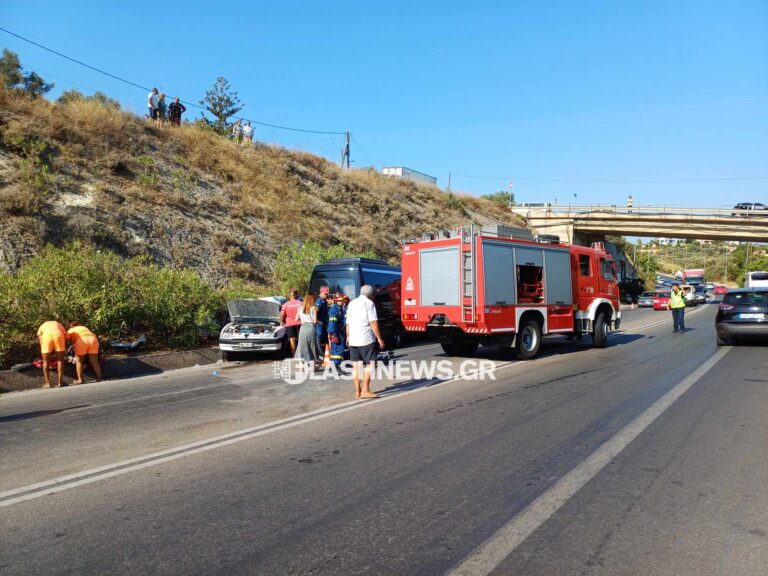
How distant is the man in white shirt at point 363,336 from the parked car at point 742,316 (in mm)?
10520

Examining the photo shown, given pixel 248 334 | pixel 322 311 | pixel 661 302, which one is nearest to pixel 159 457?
pixel 322 311

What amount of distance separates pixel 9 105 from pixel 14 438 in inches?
767

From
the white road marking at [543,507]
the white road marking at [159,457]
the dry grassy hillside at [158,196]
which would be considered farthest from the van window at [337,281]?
the white road marking at [543,507]

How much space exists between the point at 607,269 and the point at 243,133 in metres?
23.2

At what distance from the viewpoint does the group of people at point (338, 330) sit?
8.05 meters

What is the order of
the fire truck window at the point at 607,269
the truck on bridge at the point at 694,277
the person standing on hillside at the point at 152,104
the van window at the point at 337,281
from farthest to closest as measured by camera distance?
1. the truck on bridge at the point at 694,277
2. the person standing on hillside at the point at 152,104
3. the fire truck window at the point at 607,269
4. the van window at the point at 337,281

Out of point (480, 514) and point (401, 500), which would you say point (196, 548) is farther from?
point (480, 514)

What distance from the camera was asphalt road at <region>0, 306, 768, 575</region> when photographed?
11.0 feet

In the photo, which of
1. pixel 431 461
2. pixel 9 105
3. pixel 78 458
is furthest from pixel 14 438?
pixel 9 105

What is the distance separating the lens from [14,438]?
6273 millimetres

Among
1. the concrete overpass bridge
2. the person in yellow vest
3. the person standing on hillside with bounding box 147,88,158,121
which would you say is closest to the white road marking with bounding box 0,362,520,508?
the person in yellow vest

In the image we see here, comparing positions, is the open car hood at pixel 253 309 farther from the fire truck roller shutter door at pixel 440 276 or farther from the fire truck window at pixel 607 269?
the fire truck window at pixel 607 269

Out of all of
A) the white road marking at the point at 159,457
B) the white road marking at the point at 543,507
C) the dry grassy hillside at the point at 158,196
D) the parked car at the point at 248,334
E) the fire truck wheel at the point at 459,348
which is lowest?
the white road marking at the point at 543,507

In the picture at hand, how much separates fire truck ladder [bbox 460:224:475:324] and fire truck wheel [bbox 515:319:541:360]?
1.46 m
